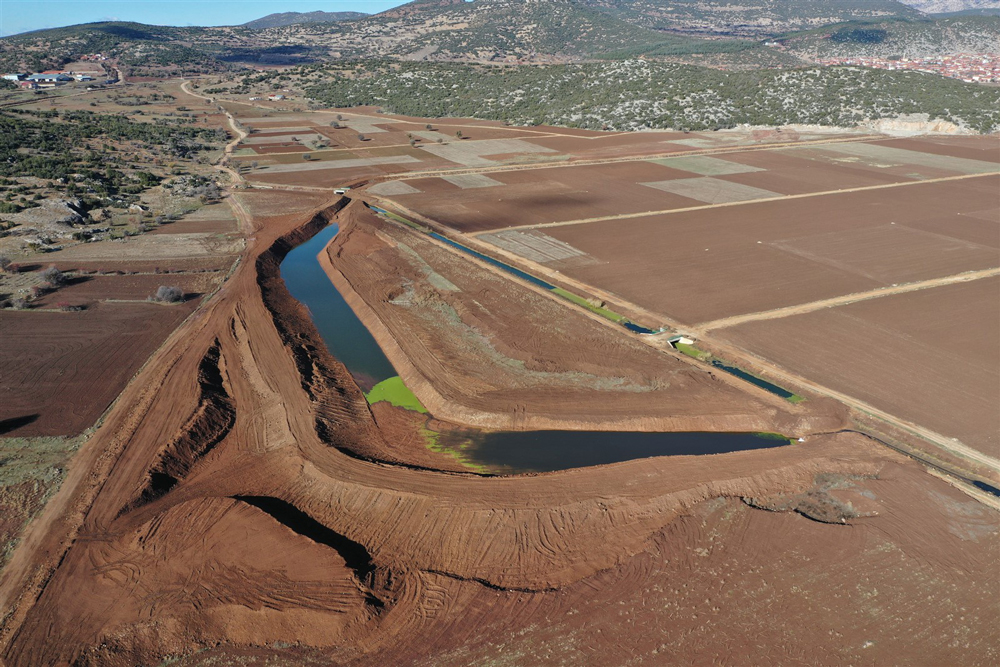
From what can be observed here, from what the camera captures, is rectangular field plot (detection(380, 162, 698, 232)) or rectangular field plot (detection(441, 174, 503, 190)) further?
rectangular field plot (detection(441, 174, 503, 190))

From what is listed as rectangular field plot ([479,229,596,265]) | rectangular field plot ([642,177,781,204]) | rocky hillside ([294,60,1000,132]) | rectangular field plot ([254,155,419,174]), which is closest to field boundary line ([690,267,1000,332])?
rectangular field plot ([479,229,596,265])

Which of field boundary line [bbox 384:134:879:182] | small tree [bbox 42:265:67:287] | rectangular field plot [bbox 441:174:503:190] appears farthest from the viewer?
field boundary line [bbox 384:134:879:182]

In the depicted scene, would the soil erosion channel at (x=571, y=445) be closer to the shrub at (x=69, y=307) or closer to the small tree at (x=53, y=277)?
the shrub at (x=69, y=307)

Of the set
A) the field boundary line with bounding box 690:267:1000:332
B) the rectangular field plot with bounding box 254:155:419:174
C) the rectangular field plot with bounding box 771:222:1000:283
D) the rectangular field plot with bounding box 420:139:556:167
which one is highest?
the rectangular field plot with bounding box 420:139:556:167

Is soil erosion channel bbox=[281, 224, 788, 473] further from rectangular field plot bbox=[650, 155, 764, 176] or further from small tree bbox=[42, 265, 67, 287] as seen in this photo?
rectangular field plot bbox=[650, 155, 764, 176]

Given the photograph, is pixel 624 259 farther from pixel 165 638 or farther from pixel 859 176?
pixel 859 176

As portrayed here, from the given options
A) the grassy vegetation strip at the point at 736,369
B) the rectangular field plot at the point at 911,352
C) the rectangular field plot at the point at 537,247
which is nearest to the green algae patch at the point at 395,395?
the grassy vegetation strip at the point at 736,369
